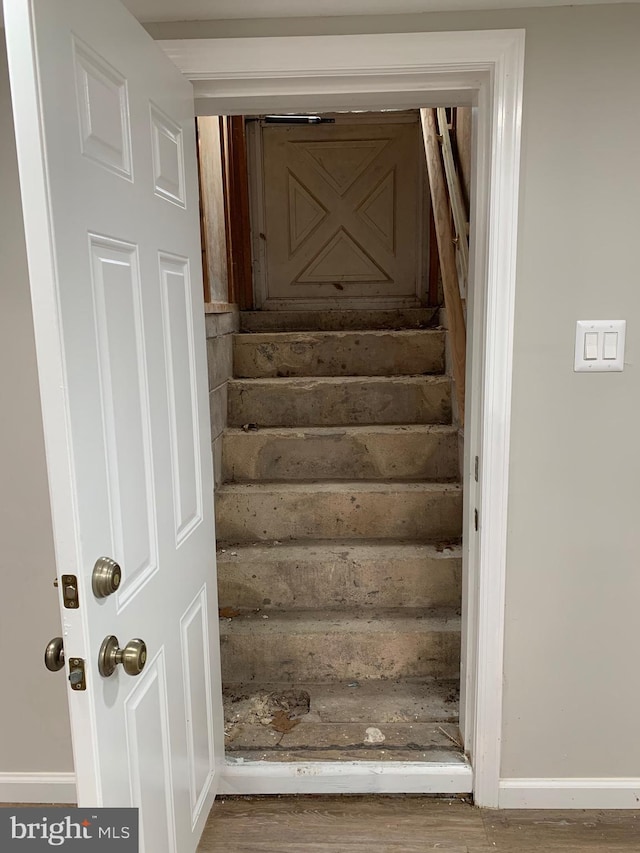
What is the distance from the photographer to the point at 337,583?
86.7 inches

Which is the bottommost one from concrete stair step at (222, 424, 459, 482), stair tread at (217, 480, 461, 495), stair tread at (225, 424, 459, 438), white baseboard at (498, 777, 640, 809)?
white baseboard at (498, 777, 640, 809)

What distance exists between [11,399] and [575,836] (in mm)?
1929

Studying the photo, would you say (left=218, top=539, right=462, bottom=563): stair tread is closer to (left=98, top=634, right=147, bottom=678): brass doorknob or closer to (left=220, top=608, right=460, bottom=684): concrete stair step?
(left=220, top=608, right=460, bottom=684): concrete stair step

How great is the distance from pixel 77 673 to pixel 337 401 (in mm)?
1963

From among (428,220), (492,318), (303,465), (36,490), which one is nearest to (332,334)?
(303,465)

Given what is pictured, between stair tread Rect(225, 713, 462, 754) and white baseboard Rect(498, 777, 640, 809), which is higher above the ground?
stair tread Rect(225, 713, 462, 754)

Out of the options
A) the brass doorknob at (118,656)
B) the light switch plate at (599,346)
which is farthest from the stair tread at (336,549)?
the brass doorknob at (118,656)

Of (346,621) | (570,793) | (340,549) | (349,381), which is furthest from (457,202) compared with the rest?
(570,793)

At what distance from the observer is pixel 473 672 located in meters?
1.65

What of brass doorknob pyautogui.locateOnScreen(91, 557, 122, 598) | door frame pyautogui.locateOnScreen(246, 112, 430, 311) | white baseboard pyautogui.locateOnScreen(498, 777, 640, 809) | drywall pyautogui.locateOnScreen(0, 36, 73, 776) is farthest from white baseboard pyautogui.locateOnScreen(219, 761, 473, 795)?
door frame pyautogui.locateOnScreen(246, 112, 430, 311)

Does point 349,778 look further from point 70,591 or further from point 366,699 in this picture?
point 70,591

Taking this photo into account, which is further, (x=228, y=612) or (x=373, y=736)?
(x=228, y=612)

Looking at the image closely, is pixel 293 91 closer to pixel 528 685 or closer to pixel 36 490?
pixel 36 490

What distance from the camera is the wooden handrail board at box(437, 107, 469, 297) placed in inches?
85.0
